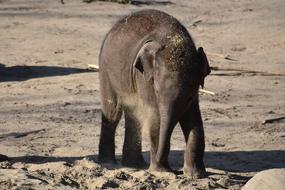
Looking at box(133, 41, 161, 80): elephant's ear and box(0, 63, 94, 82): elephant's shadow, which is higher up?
box(133, 41, 161, 80): elephant's ear

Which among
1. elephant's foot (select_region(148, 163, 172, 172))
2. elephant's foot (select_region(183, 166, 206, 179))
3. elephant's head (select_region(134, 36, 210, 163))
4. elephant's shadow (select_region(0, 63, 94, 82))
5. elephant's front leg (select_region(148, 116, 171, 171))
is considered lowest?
elephant's shadow (select_region(0, 63, 94, 82))

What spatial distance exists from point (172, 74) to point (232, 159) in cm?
195

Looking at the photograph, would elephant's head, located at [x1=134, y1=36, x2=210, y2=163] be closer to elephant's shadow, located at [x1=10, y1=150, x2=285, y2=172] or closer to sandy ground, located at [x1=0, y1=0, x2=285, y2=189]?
sandy ground, located at [x1=0, y1=0, x2=285, y2=189]

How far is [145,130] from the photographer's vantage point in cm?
973

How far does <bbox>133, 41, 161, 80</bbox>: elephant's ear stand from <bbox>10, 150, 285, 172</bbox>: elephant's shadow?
52.1 inches

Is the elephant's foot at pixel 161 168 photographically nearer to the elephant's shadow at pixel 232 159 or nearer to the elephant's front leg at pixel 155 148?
the elephant's front leg at pixel 155 148

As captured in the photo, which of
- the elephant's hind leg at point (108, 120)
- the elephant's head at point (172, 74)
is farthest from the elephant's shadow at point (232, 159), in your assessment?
the elephant's head at point (172, 74)

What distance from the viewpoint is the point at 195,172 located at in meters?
9.20

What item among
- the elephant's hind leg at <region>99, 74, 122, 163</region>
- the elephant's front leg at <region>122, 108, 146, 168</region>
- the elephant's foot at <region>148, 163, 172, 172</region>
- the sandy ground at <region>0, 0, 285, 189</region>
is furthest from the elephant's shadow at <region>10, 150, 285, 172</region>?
the elephant's foot at <region>148, 163, 172, 172</region>

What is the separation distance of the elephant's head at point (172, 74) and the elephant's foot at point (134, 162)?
96cm

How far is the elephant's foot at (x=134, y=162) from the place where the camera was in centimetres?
987

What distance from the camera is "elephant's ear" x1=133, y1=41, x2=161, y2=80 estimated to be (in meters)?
8.88

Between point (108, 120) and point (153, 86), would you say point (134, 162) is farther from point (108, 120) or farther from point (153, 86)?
point (153, 86)

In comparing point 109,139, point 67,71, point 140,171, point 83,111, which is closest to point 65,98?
point 83,111
